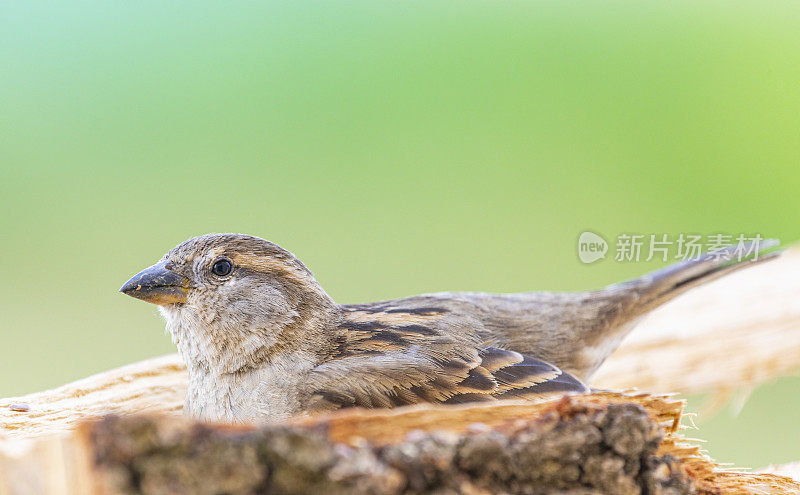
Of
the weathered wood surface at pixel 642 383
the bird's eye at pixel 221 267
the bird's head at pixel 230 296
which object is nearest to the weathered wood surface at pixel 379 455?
the weathered wood surface at pixel 642 383

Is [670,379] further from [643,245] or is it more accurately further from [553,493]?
[553,493]

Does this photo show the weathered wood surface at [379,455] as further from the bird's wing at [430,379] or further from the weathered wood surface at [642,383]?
the bird's wing at [430,379]

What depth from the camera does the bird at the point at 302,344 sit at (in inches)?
103

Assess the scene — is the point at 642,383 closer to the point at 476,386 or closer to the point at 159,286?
the point at 476,386

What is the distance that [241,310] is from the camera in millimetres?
2877

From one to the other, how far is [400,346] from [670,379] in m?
1.81

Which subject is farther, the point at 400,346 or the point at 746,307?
the point at 746,307

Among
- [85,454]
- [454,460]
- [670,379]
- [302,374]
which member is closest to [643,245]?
[670,379]

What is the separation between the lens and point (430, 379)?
2625 millimetres

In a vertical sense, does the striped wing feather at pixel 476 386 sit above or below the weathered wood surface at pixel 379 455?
above

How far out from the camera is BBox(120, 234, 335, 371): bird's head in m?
2.84

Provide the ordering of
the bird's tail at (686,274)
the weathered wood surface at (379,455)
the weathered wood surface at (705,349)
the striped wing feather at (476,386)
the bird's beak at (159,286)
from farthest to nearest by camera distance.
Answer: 1. the bird's tail at (686,274)
2. the weathered wood surface at (705,349)
3. the bird's beak at (159,286)
4. the striped wing feather at (476,386)
5. the weathered wood surface at (379,455)

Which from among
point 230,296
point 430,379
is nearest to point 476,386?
point 430,379

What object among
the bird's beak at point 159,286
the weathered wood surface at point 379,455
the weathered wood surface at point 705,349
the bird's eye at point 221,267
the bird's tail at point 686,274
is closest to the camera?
the weathered wood surface at point 379,455
